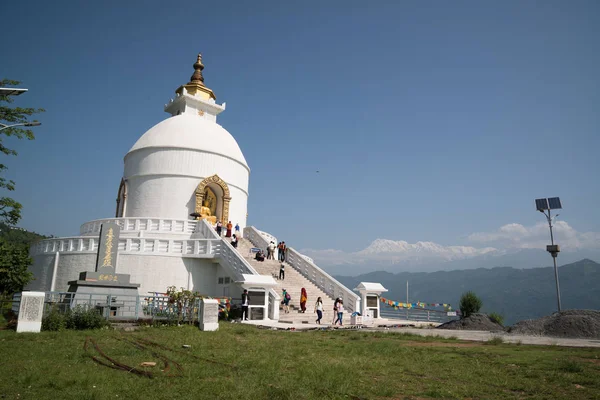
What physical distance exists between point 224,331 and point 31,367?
6.90 m

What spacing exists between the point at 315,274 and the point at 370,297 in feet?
11.1

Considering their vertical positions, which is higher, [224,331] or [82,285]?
[82,285]

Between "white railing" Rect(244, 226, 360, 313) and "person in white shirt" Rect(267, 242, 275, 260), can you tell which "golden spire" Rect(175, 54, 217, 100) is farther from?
"person in white shirt" Rect(267, 242, 275, 260)

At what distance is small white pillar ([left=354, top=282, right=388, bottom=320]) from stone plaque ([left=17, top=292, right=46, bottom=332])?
14.6 meters

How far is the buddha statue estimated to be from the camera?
99.0ft

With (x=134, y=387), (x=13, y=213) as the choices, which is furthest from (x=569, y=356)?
(x=13, y=213)

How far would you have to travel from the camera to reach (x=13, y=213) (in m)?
21.0

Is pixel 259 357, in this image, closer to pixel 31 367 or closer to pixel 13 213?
pixel 31 367

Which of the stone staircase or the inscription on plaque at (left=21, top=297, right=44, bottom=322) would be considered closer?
the inscription on plaque at (left=21, top=297, right=44, bottom=322)

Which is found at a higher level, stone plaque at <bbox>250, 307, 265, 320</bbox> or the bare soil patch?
stone plaque at <bbox>250, 307, 265, 320</bbox>

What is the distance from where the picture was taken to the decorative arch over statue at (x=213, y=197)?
30344mm

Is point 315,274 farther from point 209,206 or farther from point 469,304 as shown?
point 209,206

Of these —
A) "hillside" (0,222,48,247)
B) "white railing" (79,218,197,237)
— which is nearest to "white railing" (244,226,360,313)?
"white railing" (79,218,197,237)

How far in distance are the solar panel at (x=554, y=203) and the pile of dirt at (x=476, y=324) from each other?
7887 mm
